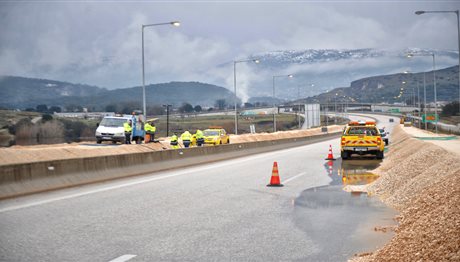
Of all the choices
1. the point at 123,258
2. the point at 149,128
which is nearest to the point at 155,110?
the point at 149,128

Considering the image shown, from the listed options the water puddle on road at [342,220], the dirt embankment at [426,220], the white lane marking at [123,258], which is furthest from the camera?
the water puddle on road at [342,220]

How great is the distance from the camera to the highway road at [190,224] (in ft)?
24.1

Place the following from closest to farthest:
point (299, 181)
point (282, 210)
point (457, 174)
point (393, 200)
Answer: point (457, 174)
point (282, 210)
point (393, 200)
point (299, 181)

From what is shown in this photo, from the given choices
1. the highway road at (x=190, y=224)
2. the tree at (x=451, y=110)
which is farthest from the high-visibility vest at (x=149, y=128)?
the tree at (x=451, y=110)

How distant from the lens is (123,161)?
1977 cm

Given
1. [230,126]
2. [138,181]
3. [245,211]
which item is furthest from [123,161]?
[230,126]

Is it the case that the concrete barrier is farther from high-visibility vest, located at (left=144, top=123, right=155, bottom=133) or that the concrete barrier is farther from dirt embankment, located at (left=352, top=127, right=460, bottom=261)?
dirt embankment, located at (left=352, top=127, right=460, bottom=261)

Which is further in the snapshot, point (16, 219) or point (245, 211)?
point (245, 211)

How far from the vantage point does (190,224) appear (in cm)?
948

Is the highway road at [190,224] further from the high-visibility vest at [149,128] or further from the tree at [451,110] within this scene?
the tree at [451,110]

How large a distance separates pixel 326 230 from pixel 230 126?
353 ft

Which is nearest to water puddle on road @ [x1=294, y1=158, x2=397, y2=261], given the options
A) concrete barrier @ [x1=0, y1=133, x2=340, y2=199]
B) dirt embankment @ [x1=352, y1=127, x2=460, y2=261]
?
dirt embankment @ [x1=352, y1=127, x2=460, y2=261]

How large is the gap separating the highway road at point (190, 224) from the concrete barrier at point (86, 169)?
62cm

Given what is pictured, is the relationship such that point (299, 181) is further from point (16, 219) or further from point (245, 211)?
point (16, 219)
